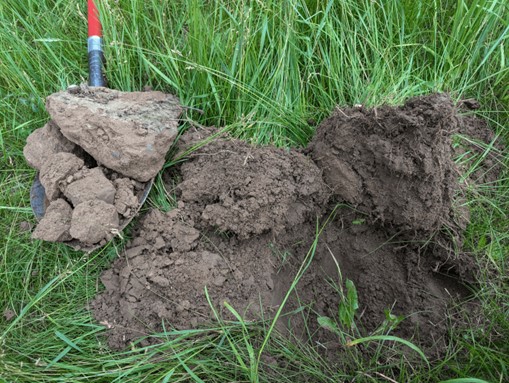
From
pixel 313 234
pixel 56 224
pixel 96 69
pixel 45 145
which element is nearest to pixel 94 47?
pixel 96 69

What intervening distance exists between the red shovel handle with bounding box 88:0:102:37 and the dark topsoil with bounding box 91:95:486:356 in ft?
2.56

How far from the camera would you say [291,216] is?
1841 mm

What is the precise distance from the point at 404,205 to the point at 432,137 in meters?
0.30

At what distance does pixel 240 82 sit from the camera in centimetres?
203

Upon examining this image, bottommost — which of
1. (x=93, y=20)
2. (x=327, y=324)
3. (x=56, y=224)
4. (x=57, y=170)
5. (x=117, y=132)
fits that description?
(x=327, y=324)

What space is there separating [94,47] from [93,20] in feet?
0.44

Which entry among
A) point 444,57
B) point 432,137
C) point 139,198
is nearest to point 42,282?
point 139,198

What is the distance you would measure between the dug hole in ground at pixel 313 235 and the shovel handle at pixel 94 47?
0.46m

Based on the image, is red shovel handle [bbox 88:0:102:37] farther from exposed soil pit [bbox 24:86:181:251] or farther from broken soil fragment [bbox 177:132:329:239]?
broken soil fragment [bbox 177:132:329:239]

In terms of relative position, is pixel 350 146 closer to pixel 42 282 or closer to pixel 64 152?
pixel 64 152

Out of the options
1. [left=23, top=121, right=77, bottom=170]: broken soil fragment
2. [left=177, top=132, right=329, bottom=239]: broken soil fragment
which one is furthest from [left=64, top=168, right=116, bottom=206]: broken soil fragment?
[left=177, top=132, right=329, bottom=239]: broken soil fragment

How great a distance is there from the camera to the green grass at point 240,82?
168cm

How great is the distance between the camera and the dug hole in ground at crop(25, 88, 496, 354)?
1707mm

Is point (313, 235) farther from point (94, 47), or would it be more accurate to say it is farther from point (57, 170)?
point (94, 47)
